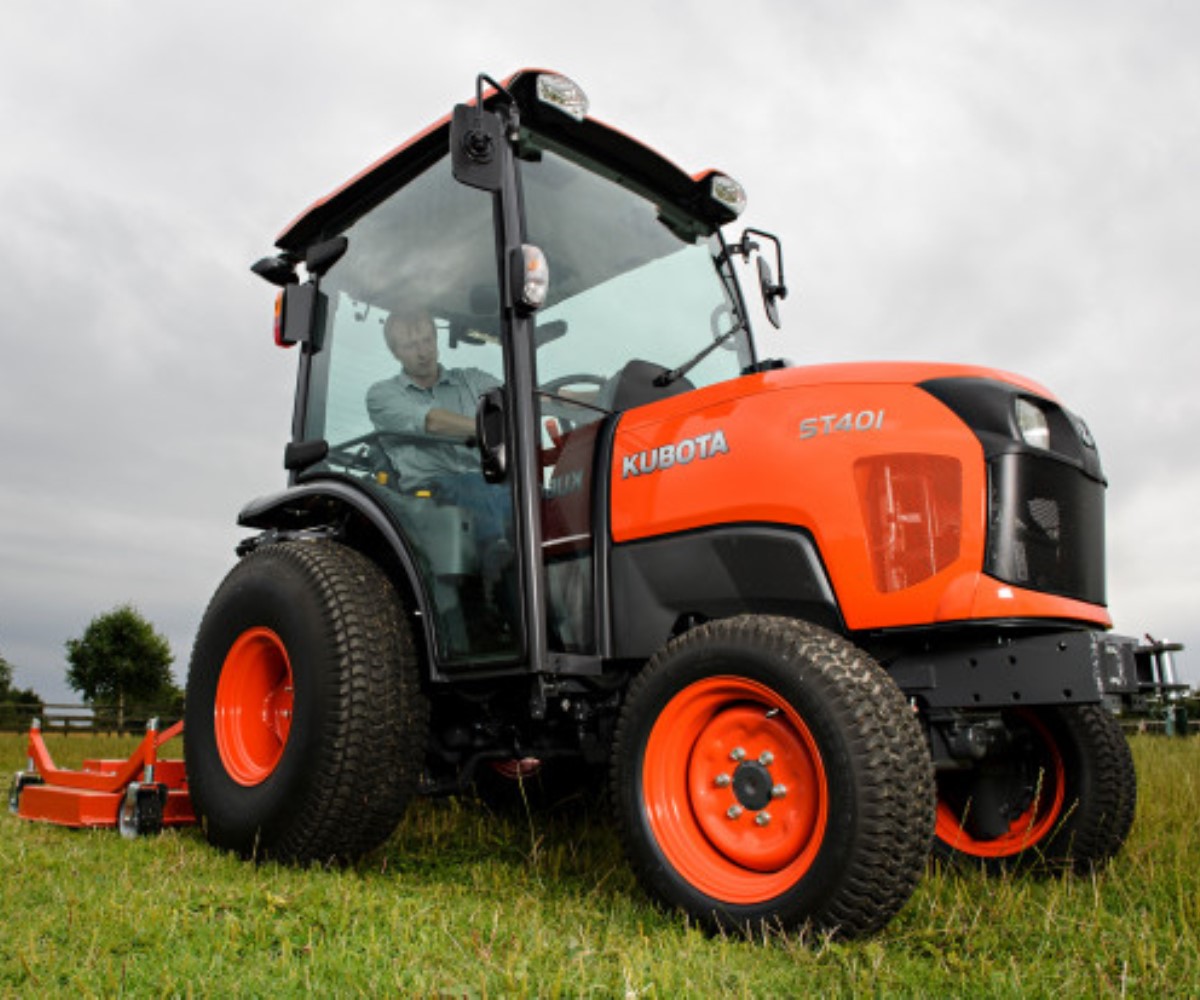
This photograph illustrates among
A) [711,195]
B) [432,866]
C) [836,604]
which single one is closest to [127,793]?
[432,866]

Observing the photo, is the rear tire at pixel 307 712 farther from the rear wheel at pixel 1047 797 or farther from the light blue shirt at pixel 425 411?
the rear wheel at pixel 1047 797

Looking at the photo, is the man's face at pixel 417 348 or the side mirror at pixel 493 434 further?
the man's face at pixel 417 348

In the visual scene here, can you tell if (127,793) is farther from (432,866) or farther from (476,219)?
(476,219)

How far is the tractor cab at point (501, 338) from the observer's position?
346 centimetres

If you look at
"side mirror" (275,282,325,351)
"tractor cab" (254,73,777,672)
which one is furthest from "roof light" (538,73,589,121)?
"side mirror" (275,282,325,351)

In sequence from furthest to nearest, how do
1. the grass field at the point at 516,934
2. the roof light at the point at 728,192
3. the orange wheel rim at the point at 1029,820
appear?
the roof light at the point at 728,192 → the orange wheel rim at the point at 1029,820 → the grass field at the point at 516,934

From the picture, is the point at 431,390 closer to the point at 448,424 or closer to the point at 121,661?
the point at 448,424

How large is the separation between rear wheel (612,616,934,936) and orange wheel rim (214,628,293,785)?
1.65 m

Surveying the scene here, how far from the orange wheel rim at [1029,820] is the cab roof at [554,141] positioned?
2.24 metres

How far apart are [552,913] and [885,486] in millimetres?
1457

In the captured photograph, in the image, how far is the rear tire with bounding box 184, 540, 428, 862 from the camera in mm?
3539

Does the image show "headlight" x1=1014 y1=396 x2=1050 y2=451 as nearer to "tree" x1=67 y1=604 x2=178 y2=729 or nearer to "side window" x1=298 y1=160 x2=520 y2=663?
"side window" x1=298 y1=160 x2=520 y2=663

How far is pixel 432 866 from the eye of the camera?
12.5 ft

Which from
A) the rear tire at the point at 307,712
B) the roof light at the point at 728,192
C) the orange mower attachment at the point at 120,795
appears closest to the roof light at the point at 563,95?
the roof light at the point at 728,192
